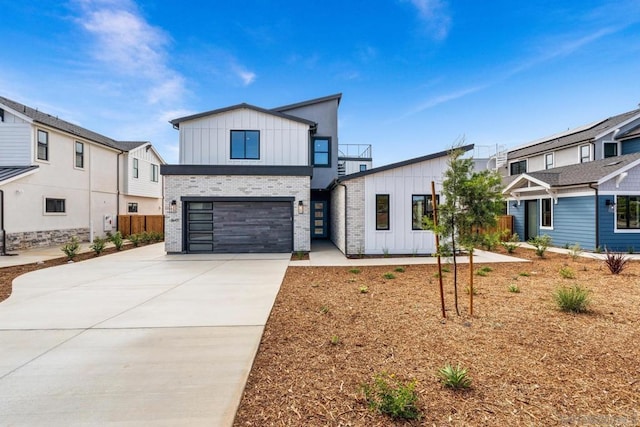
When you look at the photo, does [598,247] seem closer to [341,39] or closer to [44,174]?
[341,39]

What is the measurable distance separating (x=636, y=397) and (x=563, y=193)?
13.8 m

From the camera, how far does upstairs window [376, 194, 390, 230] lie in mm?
11172

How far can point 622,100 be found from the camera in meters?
21.2

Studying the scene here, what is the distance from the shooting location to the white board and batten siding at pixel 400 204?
11094 millimetres

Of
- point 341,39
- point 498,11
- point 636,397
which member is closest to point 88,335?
point 636,397

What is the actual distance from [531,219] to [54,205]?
25138 mm

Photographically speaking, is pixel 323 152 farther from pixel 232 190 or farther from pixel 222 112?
pixel 232 190

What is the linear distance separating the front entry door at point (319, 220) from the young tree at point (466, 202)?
13.1m

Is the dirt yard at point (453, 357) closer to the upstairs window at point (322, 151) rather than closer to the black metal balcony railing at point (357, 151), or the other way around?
the upstairs window at point (322, 151)

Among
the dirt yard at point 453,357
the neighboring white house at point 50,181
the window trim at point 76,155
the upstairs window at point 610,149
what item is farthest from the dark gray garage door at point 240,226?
the upstairs window at point 610,149

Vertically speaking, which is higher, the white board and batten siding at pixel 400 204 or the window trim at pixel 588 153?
the window trim at pixel 588 153

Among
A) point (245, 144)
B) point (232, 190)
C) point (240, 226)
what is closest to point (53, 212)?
point (232, 190)

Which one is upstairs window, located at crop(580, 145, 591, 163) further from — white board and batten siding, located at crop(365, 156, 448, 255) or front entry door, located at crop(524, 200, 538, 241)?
white board and batten siding, located at crop(365, 156, 448, 255)

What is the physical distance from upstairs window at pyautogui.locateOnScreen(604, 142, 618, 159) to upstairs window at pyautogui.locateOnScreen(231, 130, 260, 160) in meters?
19.6
